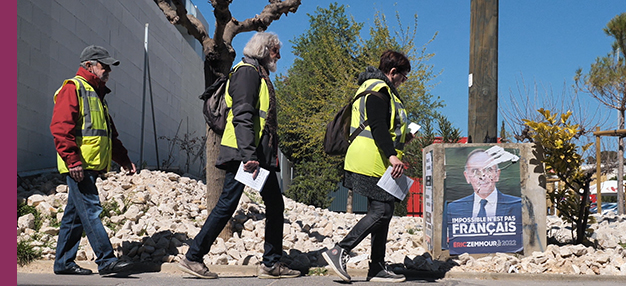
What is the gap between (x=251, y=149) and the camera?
4.07 m

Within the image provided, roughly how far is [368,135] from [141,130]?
905cm

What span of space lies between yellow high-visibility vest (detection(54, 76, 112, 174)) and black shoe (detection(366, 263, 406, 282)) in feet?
7.24

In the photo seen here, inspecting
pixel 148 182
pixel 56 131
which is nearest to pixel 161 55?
pixel 148 182

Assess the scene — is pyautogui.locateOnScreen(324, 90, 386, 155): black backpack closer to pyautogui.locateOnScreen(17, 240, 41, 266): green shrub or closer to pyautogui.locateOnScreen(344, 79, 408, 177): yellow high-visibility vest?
pyautogui.locateOnScreen(344, 79, 408, 177): yellow high-visibility vest

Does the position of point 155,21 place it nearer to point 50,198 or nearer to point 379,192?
point 50,198

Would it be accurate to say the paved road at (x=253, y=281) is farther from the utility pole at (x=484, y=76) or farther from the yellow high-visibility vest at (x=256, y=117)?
the utility pole at (x=484, y=76)

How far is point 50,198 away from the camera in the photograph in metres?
6.17

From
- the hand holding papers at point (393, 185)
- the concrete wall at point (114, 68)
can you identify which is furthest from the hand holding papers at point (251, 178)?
the concrete wall at point (114, 68)

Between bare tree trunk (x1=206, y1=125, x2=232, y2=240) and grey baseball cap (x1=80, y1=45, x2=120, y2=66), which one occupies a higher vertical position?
grey baseball cap (x1=80, y1=45, x2=120, y2=66)

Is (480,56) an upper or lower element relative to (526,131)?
upper

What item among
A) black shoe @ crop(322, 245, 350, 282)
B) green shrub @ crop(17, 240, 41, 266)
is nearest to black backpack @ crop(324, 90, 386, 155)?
black shoe @ crop(322, 245, 350, 282)

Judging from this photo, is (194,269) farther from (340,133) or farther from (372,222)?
(340,133)

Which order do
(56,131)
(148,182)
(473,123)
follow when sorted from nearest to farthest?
(56,131) → (473,123) → (148,182)

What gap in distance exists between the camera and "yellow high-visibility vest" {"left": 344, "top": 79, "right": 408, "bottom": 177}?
14.1ft
